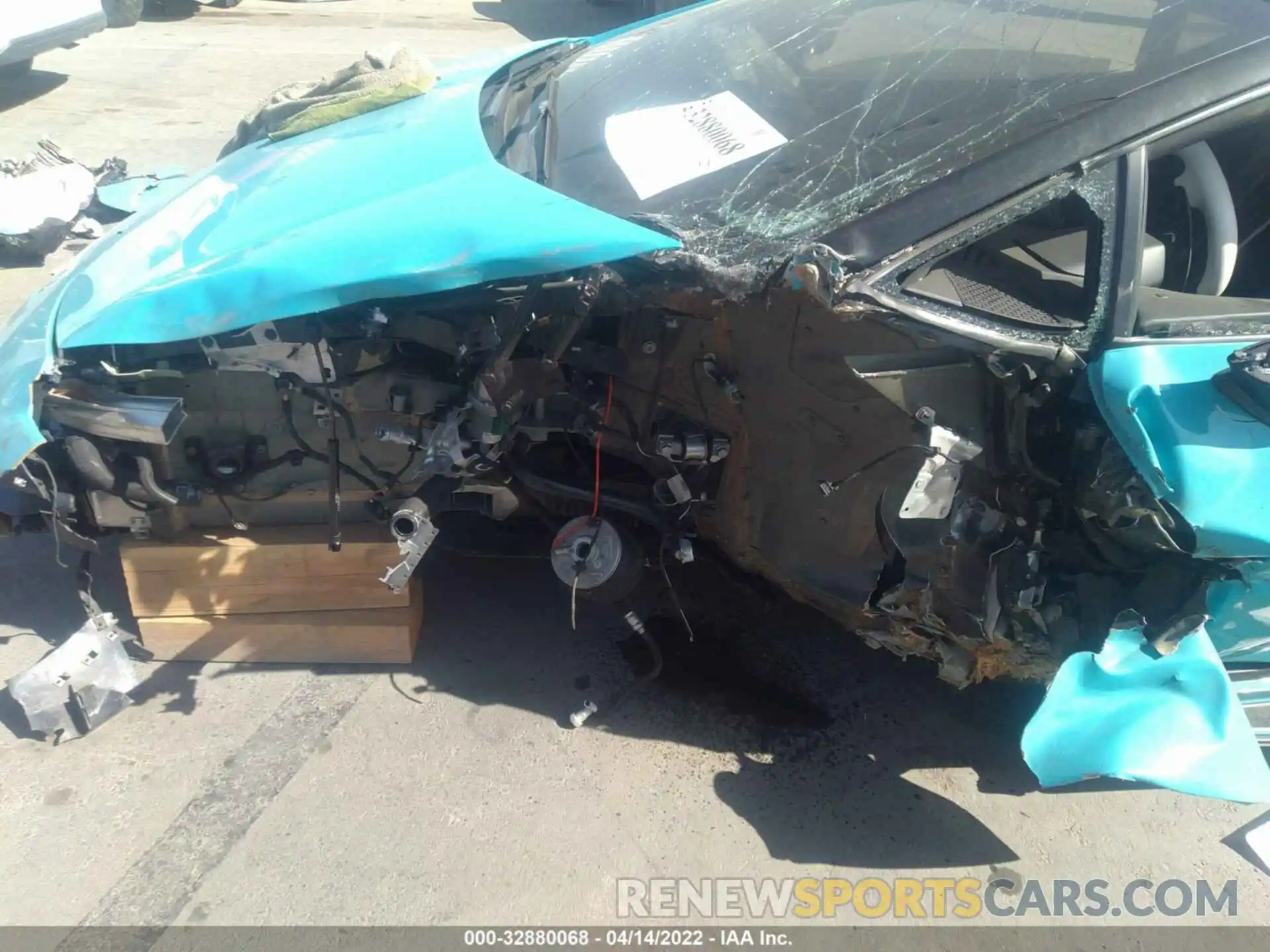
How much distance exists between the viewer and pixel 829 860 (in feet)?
7.10

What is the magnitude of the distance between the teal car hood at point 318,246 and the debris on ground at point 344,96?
25cm

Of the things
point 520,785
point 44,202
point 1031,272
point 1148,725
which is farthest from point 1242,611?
point 44,202

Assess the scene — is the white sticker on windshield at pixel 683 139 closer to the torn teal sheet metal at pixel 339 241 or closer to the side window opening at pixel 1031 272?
the torn teal sheet metal at pixel 339 241

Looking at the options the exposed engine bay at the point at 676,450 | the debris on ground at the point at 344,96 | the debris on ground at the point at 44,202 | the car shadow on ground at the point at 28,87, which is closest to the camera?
the exposed engine bay at the point at 676,450

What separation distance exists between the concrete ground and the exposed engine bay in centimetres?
35

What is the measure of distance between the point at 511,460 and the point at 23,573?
1660mm

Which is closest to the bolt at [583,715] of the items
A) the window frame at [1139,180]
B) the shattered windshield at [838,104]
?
the shattered windshield at [838,104]

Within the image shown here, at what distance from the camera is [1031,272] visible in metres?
2.05

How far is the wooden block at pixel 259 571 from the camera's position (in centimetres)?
250

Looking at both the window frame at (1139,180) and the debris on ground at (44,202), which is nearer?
the window frame at (1139,180)

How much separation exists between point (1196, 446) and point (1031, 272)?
0.56 metres

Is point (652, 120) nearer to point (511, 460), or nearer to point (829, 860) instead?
point (511, 460)

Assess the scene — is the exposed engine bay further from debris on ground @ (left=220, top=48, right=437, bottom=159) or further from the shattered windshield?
debris on ground @ (left=220, top=48, right=437, bottom=159)

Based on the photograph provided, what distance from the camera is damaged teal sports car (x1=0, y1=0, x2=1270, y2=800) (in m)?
1.81
